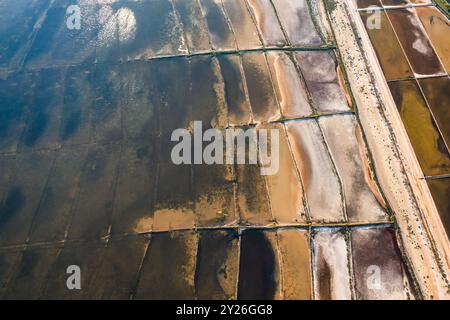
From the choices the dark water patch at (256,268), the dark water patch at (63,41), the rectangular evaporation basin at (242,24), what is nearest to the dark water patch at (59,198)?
the dark water patch at (63,41)

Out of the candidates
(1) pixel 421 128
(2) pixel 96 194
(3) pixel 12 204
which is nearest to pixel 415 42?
(1) pixel 421 128

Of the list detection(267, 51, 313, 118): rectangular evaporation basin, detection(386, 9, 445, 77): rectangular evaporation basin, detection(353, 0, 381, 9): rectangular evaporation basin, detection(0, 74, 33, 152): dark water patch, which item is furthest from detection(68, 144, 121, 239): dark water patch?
detection(353, 0, 381, 9): rectangular evaporation basin

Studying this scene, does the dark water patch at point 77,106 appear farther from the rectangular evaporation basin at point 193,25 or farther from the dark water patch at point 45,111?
the rectangular evaporation basin at point 193,25

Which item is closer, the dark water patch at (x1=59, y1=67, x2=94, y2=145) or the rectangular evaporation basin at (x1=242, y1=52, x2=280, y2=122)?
the dark water patch at (x1=59, y1=67, x2=94, y2=145)

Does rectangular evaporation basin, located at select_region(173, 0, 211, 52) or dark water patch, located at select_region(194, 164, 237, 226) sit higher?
rectangular evaporation basin, located at select_region(173, 0, 211, 52)

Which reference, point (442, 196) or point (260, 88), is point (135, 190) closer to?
point (260, 88)

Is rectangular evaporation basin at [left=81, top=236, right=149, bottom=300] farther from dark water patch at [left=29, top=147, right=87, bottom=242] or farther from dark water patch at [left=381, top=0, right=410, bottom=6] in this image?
dark water patch at [left=381, top=0, right=410, bottom=6]
